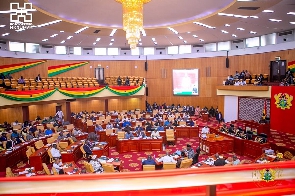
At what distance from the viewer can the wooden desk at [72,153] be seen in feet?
34.6

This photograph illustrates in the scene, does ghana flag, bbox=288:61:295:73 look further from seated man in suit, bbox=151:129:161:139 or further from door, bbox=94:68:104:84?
door, bbox=94:68:104:84

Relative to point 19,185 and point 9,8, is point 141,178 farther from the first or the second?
point 9,8

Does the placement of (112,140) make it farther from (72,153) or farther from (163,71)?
(163,71)

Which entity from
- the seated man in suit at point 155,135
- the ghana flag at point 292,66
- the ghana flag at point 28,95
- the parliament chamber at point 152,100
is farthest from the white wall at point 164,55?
the seated man in suit at point 155,135

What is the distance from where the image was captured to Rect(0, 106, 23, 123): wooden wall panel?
1728cm

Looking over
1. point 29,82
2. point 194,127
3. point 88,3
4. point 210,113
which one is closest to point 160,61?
point 210,113

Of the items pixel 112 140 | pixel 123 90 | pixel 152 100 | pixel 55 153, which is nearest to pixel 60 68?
pixel 123 90

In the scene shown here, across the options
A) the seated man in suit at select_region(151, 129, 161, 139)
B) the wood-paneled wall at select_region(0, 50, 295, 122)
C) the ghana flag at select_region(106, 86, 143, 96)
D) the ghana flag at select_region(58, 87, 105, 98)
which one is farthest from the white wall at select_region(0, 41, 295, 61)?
the seated man in suit at select_region(151, 129, 161, 139)

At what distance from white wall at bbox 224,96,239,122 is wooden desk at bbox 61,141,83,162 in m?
13.3

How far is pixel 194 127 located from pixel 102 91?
30.2ft

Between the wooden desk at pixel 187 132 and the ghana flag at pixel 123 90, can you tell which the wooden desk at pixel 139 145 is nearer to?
the wooden desk at pixel 187 132

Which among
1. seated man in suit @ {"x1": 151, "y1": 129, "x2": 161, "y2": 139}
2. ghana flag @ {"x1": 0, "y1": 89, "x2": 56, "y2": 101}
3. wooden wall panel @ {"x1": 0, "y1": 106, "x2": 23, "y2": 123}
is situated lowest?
seated man in suit @ {"x1": 151, "y1": 129, "x2": 161, "y2": 139}

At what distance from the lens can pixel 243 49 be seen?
828 inches

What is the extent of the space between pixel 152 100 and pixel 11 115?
13.4 meters
